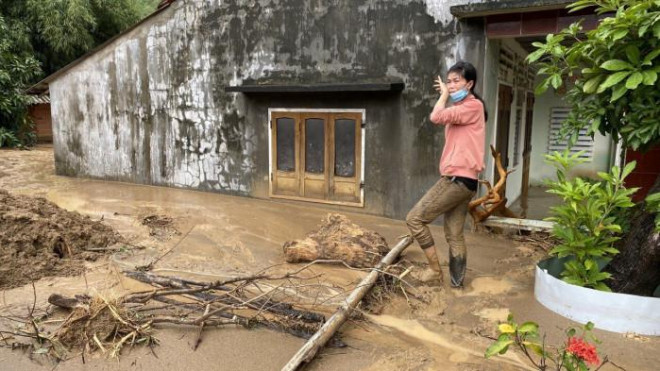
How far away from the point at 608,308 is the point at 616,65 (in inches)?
71.1

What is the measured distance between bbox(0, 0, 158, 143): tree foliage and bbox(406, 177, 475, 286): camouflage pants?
16.6 m

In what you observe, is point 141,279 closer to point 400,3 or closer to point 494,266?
point 494,266

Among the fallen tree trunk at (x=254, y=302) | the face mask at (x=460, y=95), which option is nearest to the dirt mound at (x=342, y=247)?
the fallen tree trunk at (x=254, y=302)

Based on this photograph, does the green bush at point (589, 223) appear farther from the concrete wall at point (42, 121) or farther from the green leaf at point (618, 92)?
the concrete wall at point (42, 121)

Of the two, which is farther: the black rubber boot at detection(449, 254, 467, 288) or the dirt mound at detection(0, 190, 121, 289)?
the dirt mound at detection(0, 190, 121, 289)

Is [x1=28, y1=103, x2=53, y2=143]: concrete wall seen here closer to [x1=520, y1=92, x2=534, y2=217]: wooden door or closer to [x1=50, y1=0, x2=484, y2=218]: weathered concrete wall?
[x1=50, y1=0, x2=484, y2=218]: weathered concrete wall

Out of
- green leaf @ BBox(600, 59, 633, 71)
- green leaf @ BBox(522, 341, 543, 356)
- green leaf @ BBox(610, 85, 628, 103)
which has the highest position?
green leaf @ BBox(600, 59, 633, 71)

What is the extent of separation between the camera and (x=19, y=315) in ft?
13.3

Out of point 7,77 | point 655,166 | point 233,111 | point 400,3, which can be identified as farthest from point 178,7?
Answer: point 7,77

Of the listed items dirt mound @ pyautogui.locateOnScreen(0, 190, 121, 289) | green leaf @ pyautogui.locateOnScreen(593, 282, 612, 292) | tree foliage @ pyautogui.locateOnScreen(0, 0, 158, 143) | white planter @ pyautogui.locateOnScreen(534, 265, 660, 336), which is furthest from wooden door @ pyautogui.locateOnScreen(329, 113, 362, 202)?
tree foliage @ pyautogui.locateOnScreen(0, 0, 158, 143)

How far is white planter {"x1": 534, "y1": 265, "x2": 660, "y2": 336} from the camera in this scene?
3611 millimetres

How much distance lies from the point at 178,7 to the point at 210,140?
2.64m

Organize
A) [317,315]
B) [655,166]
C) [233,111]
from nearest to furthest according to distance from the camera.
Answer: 1. [317,315]
2. [655,166]
3. [233,111]

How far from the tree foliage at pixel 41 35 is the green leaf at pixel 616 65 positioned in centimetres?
1796
